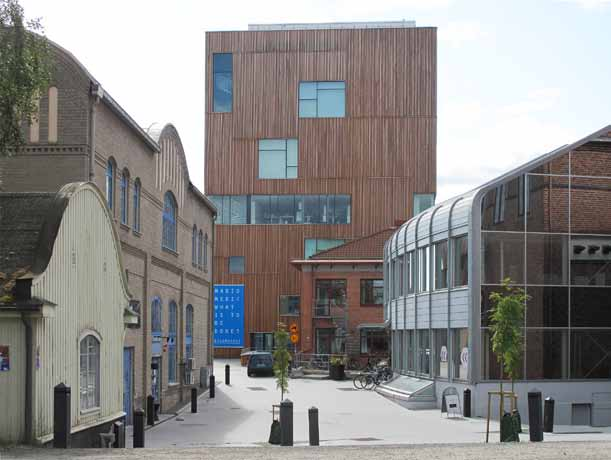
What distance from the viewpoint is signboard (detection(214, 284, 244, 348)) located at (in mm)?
68750

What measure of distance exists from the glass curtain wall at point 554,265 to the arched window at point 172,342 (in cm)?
1140

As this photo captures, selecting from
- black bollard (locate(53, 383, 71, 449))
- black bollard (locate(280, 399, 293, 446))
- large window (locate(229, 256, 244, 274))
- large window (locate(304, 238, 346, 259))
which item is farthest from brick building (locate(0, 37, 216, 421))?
large window (locate(229, 256, 244, 274))

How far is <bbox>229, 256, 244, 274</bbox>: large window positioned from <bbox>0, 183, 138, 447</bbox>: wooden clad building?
169ft

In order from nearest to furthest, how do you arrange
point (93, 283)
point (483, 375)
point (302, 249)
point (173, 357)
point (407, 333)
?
point (93, 283) → point (483, 375) → point (173, 357) → point (407, 333) → point (302, 249)

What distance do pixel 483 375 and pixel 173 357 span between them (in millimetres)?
12018

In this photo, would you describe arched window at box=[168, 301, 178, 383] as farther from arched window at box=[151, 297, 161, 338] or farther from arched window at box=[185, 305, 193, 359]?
arched window at box=[185, 305, 193, 359]

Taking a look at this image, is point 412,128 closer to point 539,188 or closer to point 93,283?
point 539,188

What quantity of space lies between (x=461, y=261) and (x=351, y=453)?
58.9 feet

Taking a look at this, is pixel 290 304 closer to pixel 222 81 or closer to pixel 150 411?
pixel 222 81

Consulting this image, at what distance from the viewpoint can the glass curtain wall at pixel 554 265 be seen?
34.0 m

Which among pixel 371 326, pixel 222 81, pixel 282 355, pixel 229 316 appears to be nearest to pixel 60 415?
pixel 282 355

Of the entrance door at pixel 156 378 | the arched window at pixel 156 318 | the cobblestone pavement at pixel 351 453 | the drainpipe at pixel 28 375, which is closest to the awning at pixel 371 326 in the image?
the entrance door at pixel 156 378

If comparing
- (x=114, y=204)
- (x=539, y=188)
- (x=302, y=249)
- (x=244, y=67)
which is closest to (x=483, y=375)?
(x=539, y=188)

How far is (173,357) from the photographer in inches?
1567
